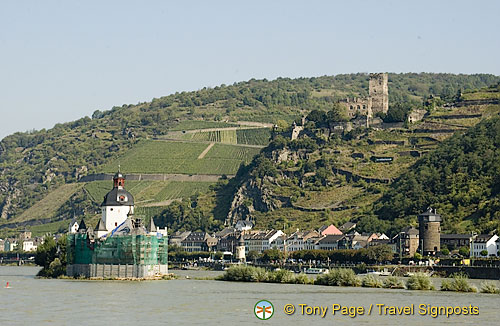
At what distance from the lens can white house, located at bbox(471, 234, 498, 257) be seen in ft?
385

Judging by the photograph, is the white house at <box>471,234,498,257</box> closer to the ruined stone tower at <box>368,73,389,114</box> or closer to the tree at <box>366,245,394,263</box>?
the tree at <box>366,245,394,263</box>

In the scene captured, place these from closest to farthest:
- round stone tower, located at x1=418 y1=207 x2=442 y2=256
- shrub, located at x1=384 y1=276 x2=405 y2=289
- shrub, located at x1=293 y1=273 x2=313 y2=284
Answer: shrub, located at x1=384 y1=276 x2=405 y2=289 < shrub, located at x1=293 y1=273 x2=313 y2=284 < round stone tower, located at x1=418 y1=207 x2=442 y2=256

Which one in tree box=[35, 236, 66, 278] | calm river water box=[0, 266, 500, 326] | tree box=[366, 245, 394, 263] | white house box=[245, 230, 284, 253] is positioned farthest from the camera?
white house box=[245, 230, 284, 253]

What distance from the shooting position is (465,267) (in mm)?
104250

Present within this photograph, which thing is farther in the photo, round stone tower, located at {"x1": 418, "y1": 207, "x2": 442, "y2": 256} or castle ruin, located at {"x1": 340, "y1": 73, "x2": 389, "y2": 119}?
castle ruin, located at {"x1": 340, "y1": 73, "x2": 389, "y2": 119}

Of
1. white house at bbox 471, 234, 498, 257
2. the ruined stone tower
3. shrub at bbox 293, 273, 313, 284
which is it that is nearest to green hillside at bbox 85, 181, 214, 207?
the ruined stone tower

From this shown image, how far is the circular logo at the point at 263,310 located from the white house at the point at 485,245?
56.8 metres

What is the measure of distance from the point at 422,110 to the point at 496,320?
125 meters

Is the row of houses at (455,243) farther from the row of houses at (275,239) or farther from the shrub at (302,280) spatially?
the shrub at (302,280)

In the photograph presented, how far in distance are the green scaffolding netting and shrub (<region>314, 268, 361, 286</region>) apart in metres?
15.4

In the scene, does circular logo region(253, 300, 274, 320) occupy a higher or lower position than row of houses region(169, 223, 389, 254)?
lower

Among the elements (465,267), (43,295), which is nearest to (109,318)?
(43,295)

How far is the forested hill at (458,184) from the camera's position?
129 metres

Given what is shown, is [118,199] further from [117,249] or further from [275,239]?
[275,239]
